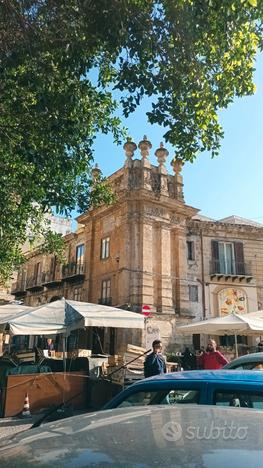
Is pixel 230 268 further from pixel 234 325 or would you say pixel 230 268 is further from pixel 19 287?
pixel 19 287

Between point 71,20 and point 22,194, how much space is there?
455 centimetres

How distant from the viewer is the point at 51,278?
3316 centimetres

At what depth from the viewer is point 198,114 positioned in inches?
273

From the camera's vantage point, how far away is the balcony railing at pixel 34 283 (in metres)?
33.5

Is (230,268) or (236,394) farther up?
(230,268)

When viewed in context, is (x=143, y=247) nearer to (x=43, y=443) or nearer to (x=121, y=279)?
(x=121, y=279)

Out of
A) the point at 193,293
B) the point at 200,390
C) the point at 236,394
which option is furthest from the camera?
the point at 193,293

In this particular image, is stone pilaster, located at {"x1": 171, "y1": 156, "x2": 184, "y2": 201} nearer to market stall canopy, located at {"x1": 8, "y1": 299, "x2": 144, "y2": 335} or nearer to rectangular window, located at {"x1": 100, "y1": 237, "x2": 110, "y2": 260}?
rectangular window, located at {"x1": 100, "y1": 237, "x2": 110, "y2": 260}

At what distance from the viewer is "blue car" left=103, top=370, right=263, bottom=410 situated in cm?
289

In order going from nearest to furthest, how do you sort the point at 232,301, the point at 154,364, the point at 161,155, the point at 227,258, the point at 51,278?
the point at 154,364 → the point at 161,155 → the point at 232,301 → the point at 227,258 → the point at 51,278

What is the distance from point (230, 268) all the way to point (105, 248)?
8661 mm

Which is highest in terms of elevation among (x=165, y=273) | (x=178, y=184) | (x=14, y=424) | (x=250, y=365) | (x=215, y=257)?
(x=178, y=184)

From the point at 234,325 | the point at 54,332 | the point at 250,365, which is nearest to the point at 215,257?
the point at 234,325

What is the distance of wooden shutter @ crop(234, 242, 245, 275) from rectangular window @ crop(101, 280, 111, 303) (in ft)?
29.8
